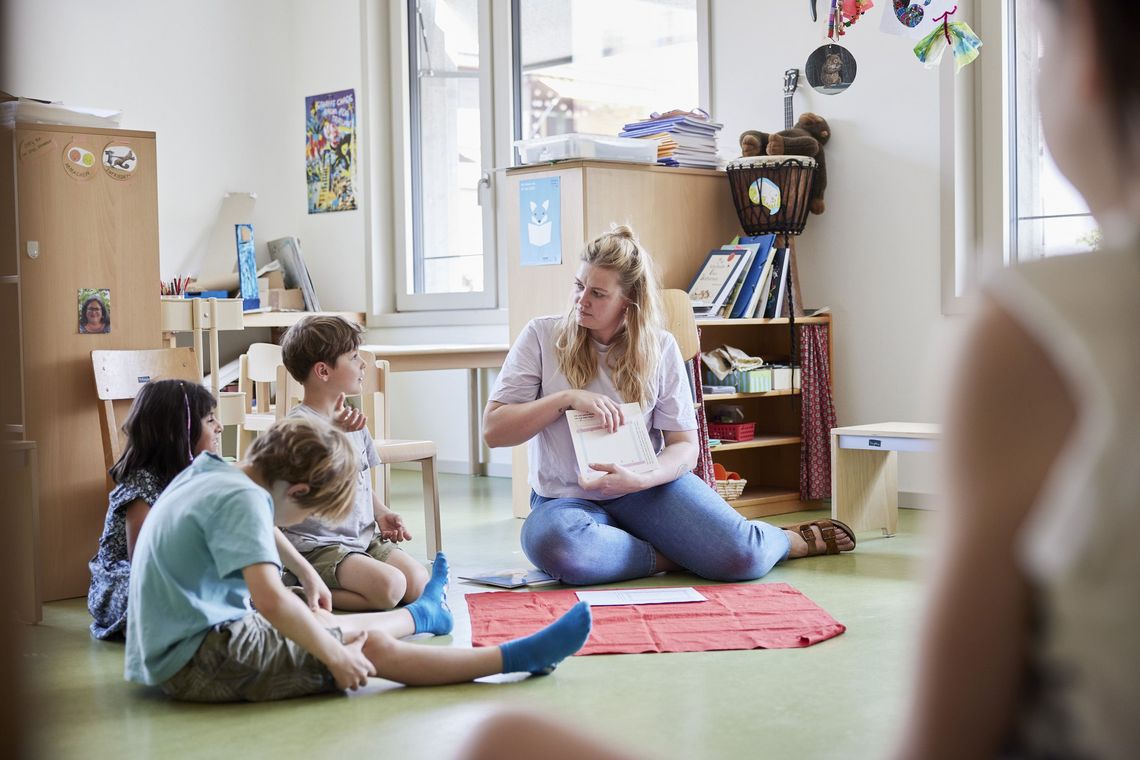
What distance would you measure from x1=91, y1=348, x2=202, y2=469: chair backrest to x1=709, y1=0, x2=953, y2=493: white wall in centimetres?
246

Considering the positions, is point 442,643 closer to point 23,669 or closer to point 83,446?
point 83,446

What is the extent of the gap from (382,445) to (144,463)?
92cm

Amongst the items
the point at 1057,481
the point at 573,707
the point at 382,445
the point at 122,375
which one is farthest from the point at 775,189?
the point at 1057,481

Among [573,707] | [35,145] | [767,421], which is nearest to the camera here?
[573,707]

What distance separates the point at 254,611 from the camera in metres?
2.32

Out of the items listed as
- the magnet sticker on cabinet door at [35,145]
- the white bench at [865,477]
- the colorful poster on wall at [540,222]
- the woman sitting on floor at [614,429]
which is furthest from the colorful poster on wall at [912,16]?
the magnet sticker on cabinet door at [35,145]

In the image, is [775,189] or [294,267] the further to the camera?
[294,267]

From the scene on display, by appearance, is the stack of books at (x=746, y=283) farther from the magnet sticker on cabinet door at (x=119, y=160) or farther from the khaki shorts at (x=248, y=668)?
the khaki shorts at (x=248, y=668)

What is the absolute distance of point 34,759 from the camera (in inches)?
20.4

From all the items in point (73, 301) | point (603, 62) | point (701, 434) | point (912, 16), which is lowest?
point (701, 434)

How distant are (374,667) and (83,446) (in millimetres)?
1455

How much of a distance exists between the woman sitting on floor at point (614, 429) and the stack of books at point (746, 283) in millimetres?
1050

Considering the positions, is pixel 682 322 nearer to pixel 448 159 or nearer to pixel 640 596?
pixel 640 596

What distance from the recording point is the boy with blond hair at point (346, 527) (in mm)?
2949
